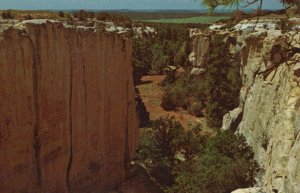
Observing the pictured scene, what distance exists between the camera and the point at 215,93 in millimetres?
32969

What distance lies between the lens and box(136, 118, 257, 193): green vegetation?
1725 centimetres

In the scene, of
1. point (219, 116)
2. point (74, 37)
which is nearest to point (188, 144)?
point (74, 37)

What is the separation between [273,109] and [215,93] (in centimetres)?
1521

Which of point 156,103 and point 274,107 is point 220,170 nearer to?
point 274,107

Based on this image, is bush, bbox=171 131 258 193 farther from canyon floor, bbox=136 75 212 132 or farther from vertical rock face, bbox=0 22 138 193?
canyon floor, bbox=136 75 212 132

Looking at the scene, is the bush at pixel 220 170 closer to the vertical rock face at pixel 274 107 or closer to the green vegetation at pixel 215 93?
the vertical rock face at pixel 274 107

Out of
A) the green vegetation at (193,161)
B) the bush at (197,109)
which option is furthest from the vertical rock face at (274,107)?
the bush at (197,109)

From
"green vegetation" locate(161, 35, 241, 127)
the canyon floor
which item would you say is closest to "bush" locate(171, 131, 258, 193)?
the canyon floor

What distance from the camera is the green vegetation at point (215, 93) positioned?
106 feet

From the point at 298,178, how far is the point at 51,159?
724 cm

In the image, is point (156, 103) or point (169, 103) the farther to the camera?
point (156, 103)

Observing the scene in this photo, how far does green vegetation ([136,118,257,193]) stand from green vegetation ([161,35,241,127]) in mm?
9769

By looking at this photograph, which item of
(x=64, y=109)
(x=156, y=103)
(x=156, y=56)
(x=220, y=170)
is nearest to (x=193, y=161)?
(x=220, y=170)

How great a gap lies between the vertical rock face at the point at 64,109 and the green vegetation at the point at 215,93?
15.4 metres
